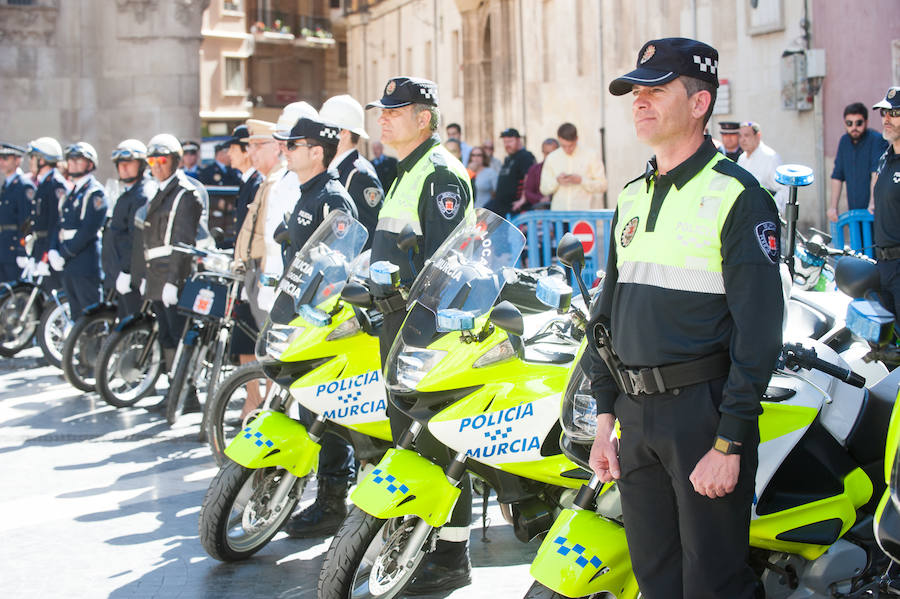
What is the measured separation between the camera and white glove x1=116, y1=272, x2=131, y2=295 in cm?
1000

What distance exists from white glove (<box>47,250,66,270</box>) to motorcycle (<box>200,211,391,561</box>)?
262 inches

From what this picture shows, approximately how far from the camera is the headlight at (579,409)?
12.5ft

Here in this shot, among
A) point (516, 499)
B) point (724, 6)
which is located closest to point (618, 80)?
point (516, 499)

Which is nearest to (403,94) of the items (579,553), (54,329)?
(579,553)

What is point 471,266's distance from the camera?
4684 mm

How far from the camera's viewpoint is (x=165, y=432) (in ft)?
28.3

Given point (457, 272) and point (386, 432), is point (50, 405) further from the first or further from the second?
point (457, 272)

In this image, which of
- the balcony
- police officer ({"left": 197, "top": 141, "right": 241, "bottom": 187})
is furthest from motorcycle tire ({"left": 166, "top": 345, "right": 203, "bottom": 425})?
the balcony

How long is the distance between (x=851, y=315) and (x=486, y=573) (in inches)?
98.7

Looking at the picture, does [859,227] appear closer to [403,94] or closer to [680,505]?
[403,94]

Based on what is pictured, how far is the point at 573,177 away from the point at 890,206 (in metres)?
5.87

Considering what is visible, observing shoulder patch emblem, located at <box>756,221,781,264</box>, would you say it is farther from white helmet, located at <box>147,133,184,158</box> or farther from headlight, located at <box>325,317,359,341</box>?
white helmet, located at <box>147,133,184,158</box>

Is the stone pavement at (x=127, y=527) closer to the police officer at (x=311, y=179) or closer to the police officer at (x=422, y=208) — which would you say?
the police officer at (x=422, y=208)

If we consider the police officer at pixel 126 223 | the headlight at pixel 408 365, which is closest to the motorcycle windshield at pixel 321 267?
the headlight at pixel 408 365
